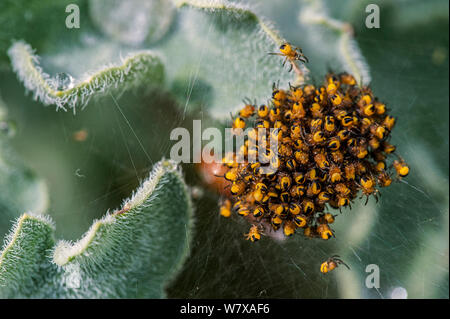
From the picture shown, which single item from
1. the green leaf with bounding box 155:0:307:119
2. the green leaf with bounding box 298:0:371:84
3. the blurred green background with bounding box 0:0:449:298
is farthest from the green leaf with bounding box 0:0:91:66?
the green leaf with bounding box 298:0:371:84

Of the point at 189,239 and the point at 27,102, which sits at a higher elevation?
the point at 27,102

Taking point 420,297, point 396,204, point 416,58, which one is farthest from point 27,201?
point 416,58

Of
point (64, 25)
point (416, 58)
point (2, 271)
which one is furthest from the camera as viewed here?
point (416, 58)

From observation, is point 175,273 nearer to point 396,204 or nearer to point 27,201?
point 27,201

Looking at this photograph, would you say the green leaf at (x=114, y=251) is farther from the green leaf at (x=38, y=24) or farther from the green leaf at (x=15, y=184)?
the green leaf at (x=38, y=24)

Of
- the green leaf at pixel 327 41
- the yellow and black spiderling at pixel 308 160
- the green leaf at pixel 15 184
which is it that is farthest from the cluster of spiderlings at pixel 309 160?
the green leaf at pixel 15 184

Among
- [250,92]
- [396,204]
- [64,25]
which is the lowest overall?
[396,204]
